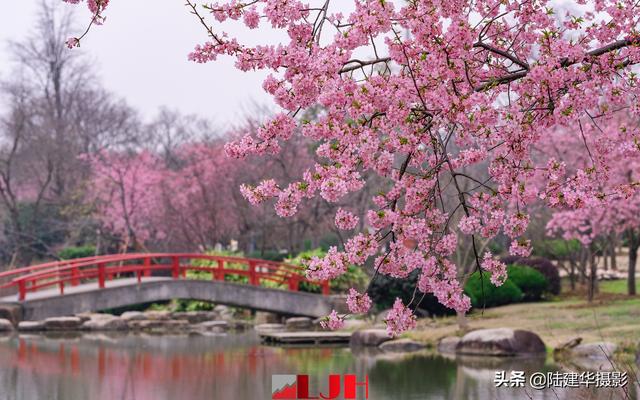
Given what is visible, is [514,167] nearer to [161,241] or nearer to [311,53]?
[311,53]

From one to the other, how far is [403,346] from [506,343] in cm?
250

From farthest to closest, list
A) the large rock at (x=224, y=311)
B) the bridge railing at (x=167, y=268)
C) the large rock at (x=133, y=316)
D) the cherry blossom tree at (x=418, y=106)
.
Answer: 1. the large rock at (x=224, y=311)
2. the large rock at (x=133, y=316)
3. the bridge railing at (x=167, y=268)
4. the cherry blossom tree at (x=418, y=106)

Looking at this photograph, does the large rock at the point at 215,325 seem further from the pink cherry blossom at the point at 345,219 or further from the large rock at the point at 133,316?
the pink cherry blossom at the point at 345,219

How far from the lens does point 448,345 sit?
58.0ft

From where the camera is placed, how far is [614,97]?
7281 mm

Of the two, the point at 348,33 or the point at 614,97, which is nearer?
the point at 348,33

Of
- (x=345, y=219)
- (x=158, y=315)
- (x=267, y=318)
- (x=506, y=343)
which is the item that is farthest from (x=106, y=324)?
(x=345, y=219)

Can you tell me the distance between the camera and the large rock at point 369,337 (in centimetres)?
1925

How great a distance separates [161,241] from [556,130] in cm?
1658

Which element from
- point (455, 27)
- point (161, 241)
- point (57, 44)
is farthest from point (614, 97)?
point (57, 44)

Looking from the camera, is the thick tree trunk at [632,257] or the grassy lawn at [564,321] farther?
the thick tree trunk at [632,257]

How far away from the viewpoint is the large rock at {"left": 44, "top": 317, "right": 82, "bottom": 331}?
2363 centimetres

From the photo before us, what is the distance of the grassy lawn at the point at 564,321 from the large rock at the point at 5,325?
941 centimetres

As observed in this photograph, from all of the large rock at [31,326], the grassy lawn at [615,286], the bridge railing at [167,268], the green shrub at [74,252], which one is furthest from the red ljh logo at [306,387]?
the green shrub at [74,252]
